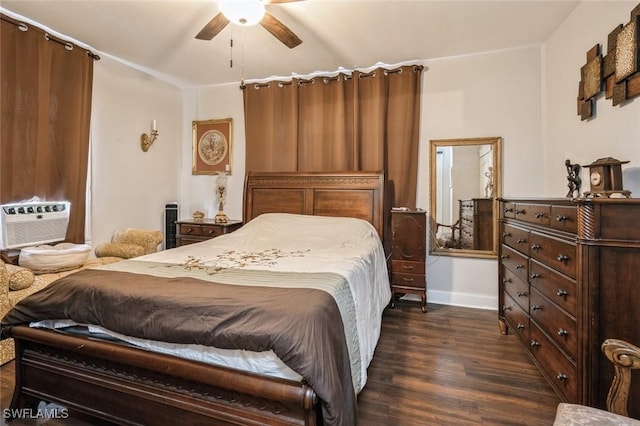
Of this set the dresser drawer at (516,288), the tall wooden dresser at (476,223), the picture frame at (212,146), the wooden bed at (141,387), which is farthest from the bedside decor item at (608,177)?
the picture frame at (212,146)

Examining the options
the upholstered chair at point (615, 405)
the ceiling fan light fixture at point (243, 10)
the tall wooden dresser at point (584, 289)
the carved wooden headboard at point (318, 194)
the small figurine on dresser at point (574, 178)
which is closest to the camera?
the upholstered chair at point (615, 405)

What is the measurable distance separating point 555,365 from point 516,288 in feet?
2.47

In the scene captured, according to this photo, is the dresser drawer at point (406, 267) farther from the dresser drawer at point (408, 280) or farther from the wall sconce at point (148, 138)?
the wall sconce at point (148, 138)

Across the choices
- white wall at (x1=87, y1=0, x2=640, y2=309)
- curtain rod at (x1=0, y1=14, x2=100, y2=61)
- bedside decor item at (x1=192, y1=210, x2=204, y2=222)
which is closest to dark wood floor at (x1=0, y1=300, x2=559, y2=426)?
white wall at (x1=87, y1=0, x2=640, y2=309)

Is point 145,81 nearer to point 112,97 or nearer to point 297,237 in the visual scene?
point 112,97

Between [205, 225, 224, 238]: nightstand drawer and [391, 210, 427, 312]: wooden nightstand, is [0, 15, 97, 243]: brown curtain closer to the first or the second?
[205, 225, 224, 238]: nightstand drawer

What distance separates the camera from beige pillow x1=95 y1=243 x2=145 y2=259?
334 centimetres

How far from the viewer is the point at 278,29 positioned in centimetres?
240

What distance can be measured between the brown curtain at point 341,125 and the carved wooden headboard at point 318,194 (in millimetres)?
229

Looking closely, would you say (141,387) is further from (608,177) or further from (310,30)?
(310,30)

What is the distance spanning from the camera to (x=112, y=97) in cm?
367

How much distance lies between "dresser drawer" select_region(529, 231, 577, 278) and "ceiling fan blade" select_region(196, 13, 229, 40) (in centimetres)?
249

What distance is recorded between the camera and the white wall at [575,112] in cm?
208

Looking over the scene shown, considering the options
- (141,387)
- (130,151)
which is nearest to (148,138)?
(130,151)
